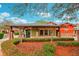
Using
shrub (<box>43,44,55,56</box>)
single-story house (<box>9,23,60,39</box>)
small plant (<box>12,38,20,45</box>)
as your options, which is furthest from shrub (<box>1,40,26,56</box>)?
shrub (<box>43,44,55,56</box>)

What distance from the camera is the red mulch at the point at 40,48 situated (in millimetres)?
6094

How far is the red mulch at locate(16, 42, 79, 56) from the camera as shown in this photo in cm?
609

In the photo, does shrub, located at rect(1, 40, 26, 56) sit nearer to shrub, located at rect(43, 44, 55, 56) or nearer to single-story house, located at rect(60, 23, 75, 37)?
shrub, located at rect(43, 44, 55, 56)

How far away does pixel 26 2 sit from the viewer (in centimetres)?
609

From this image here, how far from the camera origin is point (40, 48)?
20.1ft

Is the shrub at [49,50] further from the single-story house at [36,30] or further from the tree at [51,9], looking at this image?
the tree at [51,9]

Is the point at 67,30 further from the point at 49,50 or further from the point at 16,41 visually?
the point at 16,41

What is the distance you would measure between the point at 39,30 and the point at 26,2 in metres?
0.58

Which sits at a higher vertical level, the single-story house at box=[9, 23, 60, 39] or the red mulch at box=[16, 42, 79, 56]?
the single-story house at box=[9, 23, 60, 39]

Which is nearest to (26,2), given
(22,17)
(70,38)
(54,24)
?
(22,17)

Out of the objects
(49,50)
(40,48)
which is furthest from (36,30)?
(49,50)

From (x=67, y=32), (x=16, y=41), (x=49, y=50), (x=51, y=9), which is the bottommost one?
(x=49, y=50)

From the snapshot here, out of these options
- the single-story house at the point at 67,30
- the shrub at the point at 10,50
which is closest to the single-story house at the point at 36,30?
the single-story house at the point at 67,30

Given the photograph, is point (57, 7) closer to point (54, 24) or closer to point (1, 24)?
point (54, 24)
